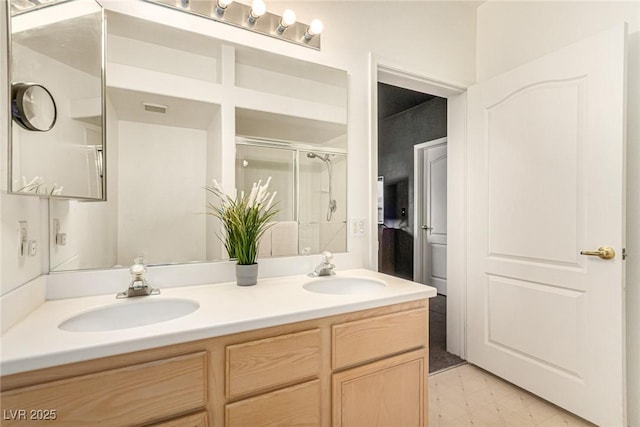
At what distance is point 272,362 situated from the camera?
1053 mm

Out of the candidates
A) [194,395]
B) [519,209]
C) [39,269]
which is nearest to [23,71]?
[39,269]

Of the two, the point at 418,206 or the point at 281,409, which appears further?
the point at 418,206

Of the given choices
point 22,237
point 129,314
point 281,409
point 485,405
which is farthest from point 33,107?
point 485,405

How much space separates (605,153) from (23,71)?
2434mm

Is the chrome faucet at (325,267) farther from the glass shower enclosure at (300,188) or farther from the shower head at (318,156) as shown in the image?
the shower head at (318,156)

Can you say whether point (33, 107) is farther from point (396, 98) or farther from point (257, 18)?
point (396, 98)

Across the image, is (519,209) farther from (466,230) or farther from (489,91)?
(489,91)

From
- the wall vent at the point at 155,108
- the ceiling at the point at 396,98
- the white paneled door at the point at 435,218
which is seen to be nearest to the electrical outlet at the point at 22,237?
the wall vent at the point at 155,108

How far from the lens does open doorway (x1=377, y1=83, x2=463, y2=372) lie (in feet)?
13.6

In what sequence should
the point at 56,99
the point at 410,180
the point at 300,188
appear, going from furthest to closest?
the point at 410,180
the point at 300,188
the point at 56,99

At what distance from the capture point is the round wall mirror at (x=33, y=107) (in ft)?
3.14

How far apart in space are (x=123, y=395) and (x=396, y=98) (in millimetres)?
4221

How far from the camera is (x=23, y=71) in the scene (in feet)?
3.22

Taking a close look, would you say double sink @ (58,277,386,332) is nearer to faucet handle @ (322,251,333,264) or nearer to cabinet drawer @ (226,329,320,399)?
cabinet drawer @ (226,329,320,399)
